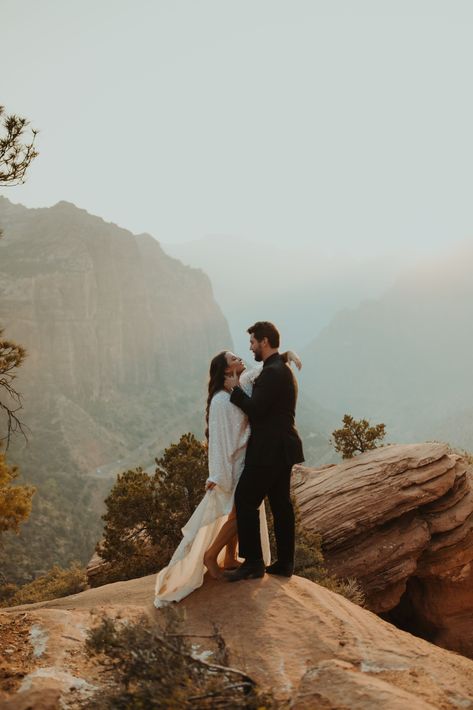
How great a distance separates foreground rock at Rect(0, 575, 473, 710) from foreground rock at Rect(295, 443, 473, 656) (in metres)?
8.55

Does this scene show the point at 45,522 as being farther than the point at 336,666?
Yes

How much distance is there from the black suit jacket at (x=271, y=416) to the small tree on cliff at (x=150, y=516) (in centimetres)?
938

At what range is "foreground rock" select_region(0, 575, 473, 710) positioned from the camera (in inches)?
144

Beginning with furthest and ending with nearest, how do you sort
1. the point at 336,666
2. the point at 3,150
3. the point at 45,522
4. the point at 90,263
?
the point at 90,263 < the point at 45,522 < the point at 3,150 < the point at 336,666

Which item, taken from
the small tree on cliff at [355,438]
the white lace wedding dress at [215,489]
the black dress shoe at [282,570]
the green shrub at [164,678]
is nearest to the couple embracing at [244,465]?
the white lace wedding dress at [215,489]

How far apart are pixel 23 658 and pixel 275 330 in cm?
378

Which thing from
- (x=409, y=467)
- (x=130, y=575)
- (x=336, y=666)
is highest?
(x=336, y=666)

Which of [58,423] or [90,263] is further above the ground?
[90,263]

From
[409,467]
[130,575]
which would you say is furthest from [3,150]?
[409,467]

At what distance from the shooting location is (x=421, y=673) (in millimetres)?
4066

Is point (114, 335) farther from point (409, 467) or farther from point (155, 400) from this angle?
point (409, 467)

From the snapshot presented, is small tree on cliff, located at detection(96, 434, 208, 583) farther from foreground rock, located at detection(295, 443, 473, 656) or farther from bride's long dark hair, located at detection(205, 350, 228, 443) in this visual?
bride's long dark hair, located at detection(205, 350, 228, 443)

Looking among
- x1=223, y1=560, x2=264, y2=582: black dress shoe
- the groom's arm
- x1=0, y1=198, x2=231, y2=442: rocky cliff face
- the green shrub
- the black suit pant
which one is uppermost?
x1=0, y1=198, x2=231, y2=442: rocky cliff face

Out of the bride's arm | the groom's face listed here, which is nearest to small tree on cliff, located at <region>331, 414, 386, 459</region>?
the groom's face
